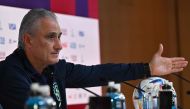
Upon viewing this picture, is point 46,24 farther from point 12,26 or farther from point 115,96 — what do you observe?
point 12,26

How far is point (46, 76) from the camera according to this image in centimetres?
224

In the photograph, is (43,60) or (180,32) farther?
(180,32)

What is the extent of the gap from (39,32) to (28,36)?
0.25 ft

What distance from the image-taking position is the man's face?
2.10 metres

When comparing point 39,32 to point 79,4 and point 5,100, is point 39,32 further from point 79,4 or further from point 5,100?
point 79,4

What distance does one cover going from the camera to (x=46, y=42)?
211 centimetres

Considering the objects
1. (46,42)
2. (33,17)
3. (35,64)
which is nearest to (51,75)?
(35,64)

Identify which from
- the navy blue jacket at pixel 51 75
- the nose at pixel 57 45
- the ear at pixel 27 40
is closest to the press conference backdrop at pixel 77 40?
the navy blue jacket at pixel 51 75

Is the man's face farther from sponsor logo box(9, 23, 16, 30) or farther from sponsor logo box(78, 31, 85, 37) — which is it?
sponsor logo box(78, 31, 85, 37)

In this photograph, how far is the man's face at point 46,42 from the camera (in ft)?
6.90

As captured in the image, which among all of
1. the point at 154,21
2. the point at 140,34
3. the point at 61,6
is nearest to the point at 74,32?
the point at 61,6

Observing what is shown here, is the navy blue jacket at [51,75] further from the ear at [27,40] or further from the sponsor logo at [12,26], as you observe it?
the sponsor logo at [12,26]

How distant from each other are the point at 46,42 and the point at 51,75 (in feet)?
0.73

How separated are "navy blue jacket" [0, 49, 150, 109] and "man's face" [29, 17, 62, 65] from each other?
65mm
